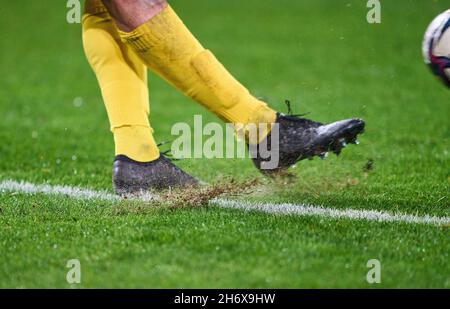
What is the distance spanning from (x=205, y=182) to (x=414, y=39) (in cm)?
686

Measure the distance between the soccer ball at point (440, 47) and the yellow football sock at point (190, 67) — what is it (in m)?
0.83

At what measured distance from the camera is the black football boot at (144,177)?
418 cm

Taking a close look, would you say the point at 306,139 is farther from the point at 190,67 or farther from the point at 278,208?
the point at 190,67

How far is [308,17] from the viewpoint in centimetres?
1234

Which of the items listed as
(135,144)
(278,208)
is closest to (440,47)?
(278,208)

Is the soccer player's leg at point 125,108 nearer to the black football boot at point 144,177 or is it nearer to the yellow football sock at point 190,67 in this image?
the black football boot at point 144,177

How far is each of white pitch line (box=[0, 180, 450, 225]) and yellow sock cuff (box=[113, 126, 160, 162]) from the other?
0.21 meters

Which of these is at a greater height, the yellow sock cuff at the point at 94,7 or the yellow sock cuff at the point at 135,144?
the yellow sock cuff at the point at 94,7

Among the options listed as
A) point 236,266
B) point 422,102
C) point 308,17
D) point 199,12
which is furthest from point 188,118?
point 199,12

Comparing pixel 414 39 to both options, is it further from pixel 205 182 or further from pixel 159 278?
pixel 159 278

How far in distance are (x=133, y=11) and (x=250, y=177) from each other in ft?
4.04

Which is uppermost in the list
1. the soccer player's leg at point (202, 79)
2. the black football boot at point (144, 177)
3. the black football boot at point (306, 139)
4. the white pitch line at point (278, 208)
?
the soccer player's leg at point (202, 79)

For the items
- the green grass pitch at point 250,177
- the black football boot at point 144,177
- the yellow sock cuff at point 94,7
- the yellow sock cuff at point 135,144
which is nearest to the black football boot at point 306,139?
the green grass pitch at point 250,177

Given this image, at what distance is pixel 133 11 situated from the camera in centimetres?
389
